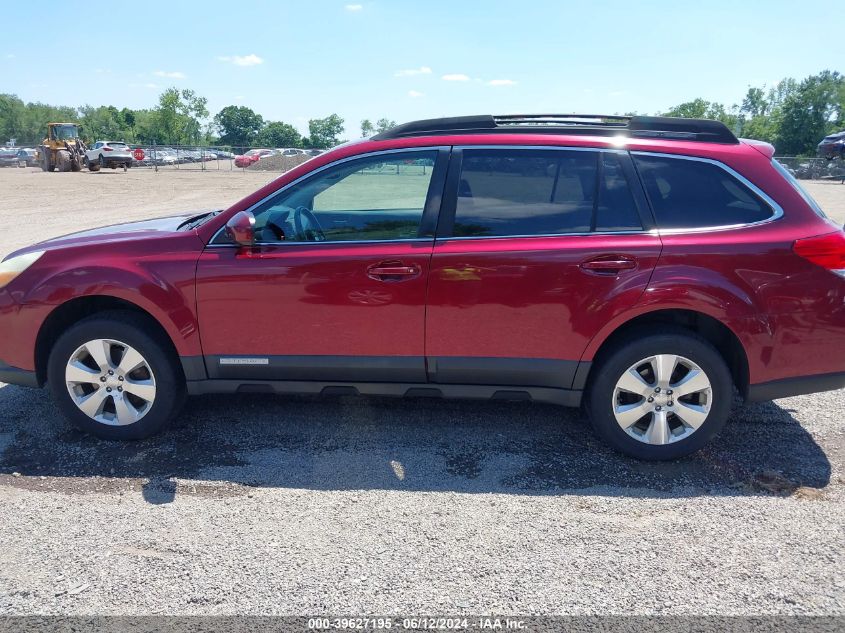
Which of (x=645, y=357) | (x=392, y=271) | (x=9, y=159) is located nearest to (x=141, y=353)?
(x=392, y=271)

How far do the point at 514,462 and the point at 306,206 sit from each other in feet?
6.71

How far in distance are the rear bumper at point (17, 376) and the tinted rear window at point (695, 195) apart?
3885 millimetres

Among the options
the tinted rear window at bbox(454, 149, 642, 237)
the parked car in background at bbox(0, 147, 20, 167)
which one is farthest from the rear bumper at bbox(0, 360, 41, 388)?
the parked car in background at bbox(0, 147, 20, 167)

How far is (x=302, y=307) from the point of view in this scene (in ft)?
12.3

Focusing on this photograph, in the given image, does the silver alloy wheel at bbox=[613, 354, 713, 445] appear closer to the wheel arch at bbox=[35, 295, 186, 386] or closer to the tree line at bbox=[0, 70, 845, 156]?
the wheel arch at bbox=[35, 295, 186, 386]

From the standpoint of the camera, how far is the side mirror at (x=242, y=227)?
11.8 ft

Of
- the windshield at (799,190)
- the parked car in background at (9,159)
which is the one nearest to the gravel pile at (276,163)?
the parked car in background at (9,159)

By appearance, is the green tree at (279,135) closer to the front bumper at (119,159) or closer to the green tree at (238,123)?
the green tree at (238,123)

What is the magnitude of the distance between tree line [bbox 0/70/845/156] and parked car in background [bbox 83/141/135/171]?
837 inches

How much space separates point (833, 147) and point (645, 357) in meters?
45.1

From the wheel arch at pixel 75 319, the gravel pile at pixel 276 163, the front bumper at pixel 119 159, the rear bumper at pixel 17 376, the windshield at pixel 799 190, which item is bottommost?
the rear bumper at pixel 17 376

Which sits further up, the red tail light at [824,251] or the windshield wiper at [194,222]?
the windshield wiper at [194,222]

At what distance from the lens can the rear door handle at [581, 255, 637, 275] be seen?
350 cm

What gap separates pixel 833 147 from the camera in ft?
131
